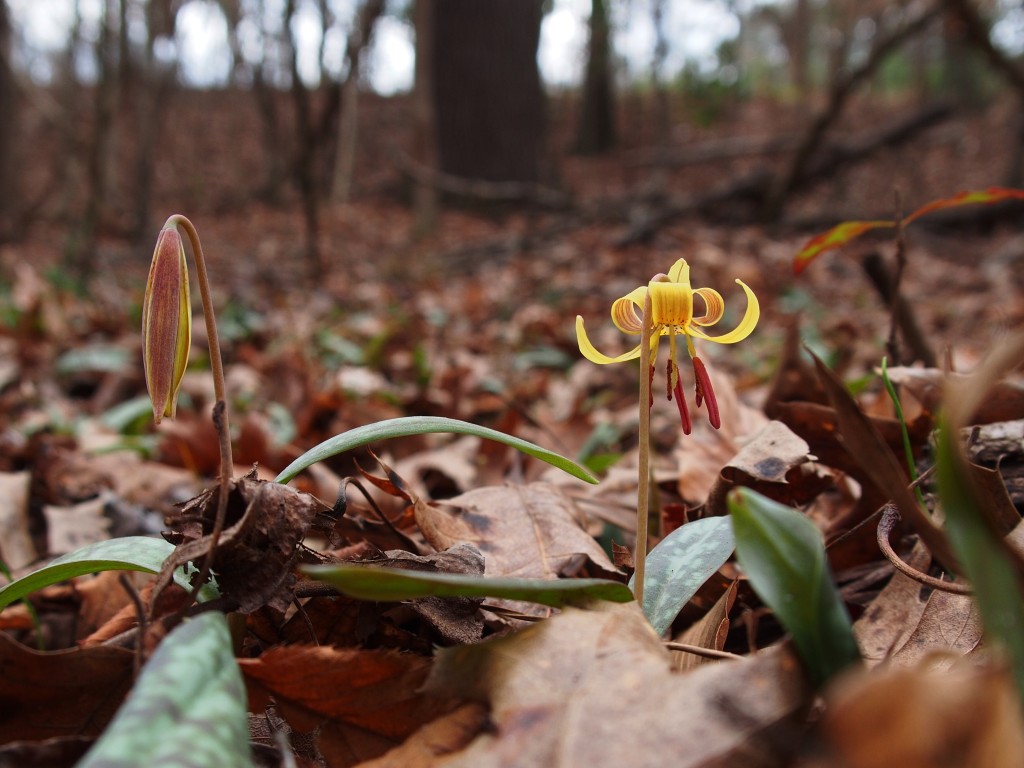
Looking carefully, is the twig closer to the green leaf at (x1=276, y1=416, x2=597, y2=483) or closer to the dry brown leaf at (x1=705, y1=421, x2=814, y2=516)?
the green leaf at (x1=276, y1=416, x2=597, y2=483)

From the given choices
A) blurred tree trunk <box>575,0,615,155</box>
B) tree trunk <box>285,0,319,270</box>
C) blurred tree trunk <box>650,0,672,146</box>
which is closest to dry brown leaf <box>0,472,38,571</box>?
tree trunk <box>285,0,319,270</box>

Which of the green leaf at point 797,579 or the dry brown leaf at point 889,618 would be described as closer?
the green leaf at point 797,579

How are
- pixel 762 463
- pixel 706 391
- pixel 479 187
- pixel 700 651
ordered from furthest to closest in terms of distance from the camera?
A: pixel 479 187 < pixel 762 463 < pixel 706 391 < pixel 700 651

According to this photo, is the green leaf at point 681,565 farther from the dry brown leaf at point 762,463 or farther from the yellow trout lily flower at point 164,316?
the yellow trout lily flower at point 164,316

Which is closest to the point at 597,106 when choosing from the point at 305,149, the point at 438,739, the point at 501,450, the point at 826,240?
the point at 305,149

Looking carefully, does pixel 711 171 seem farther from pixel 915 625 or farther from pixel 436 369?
pixel 915 625

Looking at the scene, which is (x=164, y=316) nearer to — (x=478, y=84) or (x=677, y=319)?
(x=677, y=319)

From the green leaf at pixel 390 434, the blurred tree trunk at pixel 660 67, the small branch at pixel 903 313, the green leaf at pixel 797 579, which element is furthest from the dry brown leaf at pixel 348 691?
the blurred tree trunk at pixel 660 67
